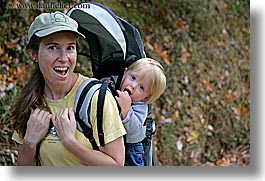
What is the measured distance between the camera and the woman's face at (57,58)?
2178 mm

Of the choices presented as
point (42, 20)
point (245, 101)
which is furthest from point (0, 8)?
point (245, 101)

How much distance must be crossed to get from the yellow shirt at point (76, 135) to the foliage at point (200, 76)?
0.76 feet

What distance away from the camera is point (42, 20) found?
2207mm

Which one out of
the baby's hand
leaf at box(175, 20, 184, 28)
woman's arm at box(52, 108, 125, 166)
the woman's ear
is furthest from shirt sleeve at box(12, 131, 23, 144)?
leaf at box(175, 20, 184, 28)

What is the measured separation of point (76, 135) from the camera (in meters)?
2.18

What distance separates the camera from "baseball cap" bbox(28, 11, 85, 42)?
2168 millimetres

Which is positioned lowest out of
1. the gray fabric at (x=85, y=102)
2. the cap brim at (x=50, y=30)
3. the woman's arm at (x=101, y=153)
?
the woman's arm at (x=101, y=153)

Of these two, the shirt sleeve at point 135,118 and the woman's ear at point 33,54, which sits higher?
the woman's ear at point 33,54

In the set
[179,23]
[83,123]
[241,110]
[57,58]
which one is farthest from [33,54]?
[241,110]

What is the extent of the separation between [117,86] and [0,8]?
57 cm

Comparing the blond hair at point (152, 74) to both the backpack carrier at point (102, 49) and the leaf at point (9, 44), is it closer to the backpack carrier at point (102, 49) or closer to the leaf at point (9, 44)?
the backpack carrier at point (102, 49)

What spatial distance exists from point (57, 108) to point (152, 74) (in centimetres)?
38

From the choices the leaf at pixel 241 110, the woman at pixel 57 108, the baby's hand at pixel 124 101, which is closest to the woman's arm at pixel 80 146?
the woman at pixel 57 108

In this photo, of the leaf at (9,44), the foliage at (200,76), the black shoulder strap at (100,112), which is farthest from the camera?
the foliage at (200,76)
